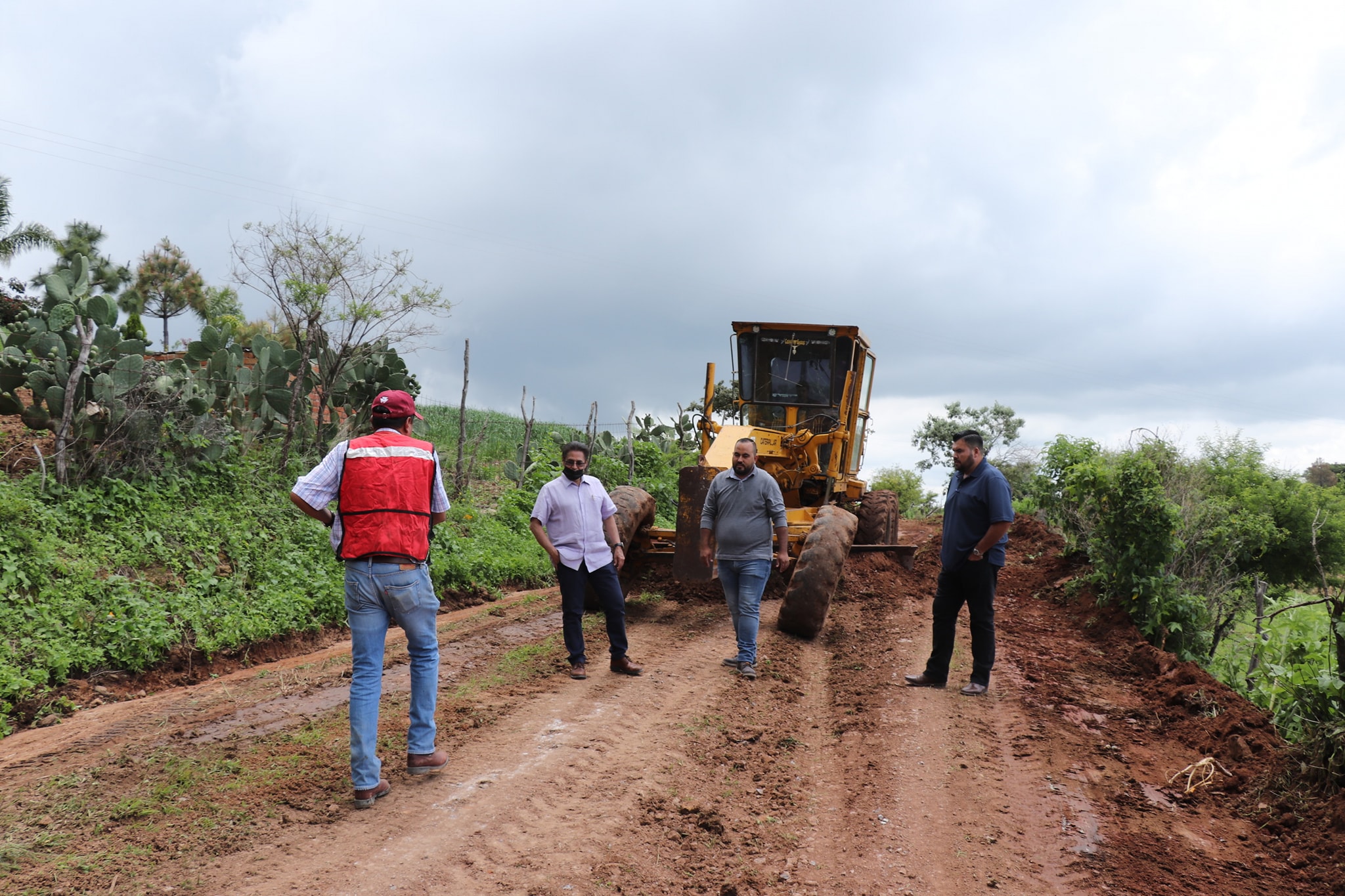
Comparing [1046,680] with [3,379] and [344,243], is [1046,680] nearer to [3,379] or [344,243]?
[3,379]

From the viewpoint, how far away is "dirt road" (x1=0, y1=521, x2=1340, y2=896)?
144 inches

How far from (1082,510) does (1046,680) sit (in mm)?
4406

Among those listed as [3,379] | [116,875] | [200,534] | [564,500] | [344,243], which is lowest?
[116,875]

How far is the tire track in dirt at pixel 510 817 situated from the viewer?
11.5ft

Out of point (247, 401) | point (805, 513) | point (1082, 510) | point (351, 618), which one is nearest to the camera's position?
point (351, 618)

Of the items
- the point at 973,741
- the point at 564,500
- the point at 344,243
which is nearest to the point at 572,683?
the point at 564,500

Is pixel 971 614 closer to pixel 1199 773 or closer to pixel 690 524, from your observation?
pixel 1199 773

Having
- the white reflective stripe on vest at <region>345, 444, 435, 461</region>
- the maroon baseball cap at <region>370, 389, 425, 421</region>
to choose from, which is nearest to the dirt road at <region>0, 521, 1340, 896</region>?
the white reflective stripe on vest at <region>345, 444, 435, 461</region>

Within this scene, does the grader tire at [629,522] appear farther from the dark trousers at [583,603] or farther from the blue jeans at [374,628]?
the blue jeans at [374,628]

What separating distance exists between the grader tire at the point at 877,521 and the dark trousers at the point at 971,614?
4.89 meters

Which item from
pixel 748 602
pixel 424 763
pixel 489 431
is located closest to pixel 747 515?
pixel 748 602

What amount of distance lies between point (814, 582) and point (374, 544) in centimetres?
455

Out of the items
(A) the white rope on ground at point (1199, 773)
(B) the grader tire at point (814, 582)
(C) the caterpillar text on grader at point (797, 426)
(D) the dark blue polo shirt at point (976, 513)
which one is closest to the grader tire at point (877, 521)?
(C) the caterpillar text on grader at point (797, 426)

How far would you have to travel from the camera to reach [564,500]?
646 cm
